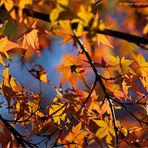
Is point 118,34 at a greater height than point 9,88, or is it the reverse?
point 118,34

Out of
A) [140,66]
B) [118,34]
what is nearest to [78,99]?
[140,66]

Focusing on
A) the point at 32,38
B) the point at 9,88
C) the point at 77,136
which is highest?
the point at 32,38

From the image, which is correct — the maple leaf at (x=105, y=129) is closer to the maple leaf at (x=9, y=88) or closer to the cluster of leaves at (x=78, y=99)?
the cluster of leaves at (x=78, y=99)

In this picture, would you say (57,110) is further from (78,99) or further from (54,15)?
(54,15)

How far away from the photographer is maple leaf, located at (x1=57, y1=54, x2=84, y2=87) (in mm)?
940

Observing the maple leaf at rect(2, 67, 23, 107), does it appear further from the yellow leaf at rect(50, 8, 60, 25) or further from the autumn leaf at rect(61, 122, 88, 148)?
the yellow leaf at rect(50, 8, 60, 25)

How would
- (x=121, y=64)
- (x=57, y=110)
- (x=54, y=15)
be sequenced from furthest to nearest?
(x=57, y=110) → (x=121, y=64) → (x=54, y=15)

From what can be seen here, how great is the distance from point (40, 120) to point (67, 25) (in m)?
0.46

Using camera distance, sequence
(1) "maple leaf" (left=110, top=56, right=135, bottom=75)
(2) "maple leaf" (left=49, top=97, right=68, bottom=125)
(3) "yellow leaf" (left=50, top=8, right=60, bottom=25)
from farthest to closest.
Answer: (2) "maple leaf" (left=49, top=97, right=68, bottom=125)
(1) "maple leaf" (left=110, top=56, right=135, bottom=75)
(3) "yellow leaf" (left=50, top=8, right=60, bottom=25)

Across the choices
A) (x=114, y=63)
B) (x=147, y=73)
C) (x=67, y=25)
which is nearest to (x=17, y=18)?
(x=67, y=25)

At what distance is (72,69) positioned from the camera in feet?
3.12

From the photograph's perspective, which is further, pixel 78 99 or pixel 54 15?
pixel 78 99

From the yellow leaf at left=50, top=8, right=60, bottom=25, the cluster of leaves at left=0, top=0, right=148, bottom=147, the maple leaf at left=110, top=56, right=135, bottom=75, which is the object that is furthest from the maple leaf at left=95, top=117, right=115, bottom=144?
the yellow leaf at left=50, top=8, right=60, bottom=25

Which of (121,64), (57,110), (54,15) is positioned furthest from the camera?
(57,110)
